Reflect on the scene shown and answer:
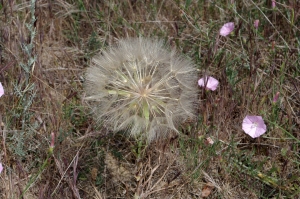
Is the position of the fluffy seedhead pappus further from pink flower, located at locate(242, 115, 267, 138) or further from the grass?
pink flower, located at locate(242, 115, 267, 138)

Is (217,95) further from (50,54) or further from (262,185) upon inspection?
(50,54)

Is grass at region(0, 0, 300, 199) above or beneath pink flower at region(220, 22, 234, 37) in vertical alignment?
beneath

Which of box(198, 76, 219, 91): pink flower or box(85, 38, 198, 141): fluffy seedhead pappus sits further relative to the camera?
box(198, 76, 219, 91): pink flower

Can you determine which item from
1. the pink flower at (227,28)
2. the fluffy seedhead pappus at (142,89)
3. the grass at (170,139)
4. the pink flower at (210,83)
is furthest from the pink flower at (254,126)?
the pink flower at (227,28)

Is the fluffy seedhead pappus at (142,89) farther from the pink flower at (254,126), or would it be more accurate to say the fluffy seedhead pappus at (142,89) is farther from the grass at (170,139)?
the pink flower at (254,126)

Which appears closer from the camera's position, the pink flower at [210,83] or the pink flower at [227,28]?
the pink flower at [210,83]

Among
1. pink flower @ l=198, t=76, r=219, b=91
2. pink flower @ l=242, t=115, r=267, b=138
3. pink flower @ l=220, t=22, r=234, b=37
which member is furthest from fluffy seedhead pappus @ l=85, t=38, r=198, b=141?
pink flower @ l=220, t=22, r=234, b=37

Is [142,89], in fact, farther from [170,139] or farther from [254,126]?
[254,126]

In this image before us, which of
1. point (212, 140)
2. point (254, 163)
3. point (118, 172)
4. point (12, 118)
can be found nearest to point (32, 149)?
point (12, 118)
